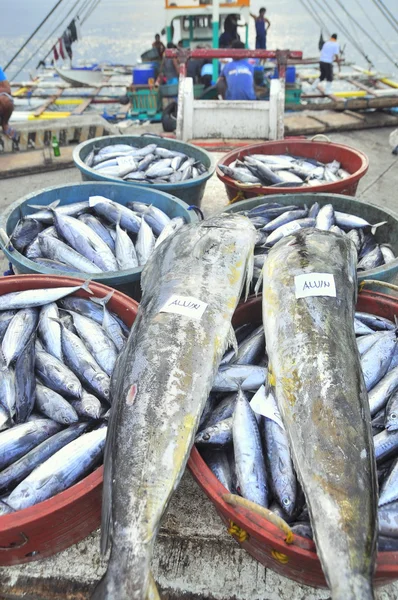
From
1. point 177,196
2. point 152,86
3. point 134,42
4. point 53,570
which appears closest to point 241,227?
point 177,196

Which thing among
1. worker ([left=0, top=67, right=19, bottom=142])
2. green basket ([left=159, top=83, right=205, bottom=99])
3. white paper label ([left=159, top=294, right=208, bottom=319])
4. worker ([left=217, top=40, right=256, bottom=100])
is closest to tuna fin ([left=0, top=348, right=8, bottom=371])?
white paper label ([left=159, top=294, right=208, bottom=319])

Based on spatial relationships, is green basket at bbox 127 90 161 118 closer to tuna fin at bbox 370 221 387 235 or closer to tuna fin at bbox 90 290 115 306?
tuna fin at bbox 370 221 387 235

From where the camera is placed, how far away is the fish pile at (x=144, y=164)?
459cm

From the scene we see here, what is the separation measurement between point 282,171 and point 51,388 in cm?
337

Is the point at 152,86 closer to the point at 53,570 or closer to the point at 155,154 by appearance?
the point at 155,154

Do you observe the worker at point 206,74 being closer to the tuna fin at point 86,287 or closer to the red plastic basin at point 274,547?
the tuna fin at point 86,287

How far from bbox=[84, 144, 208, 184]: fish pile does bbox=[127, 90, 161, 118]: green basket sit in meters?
6.86

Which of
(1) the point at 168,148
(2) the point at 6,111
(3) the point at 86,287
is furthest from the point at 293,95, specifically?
(3) the point at 86,287

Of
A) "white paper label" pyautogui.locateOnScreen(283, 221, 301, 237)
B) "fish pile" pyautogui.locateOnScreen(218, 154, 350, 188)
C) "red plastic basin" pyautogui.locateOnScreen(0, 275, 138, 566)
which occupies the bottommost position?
"red plastic basin" pyautogui.locateOnScreen(0, 275, 138, 566)

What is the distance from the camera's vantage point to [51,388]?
7.72 feet

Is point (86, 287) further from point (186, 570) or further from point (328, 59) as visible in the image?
point (328, 59)

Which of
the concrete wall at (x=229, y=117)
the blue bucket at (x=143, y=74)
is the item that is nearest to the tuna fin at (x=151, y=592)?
the concrete wall at (x=229, y=117)

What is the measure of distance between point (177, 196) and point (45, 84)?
45.9 ft

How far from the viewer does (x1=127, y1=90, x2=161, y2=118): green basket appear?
11281 millimetres
